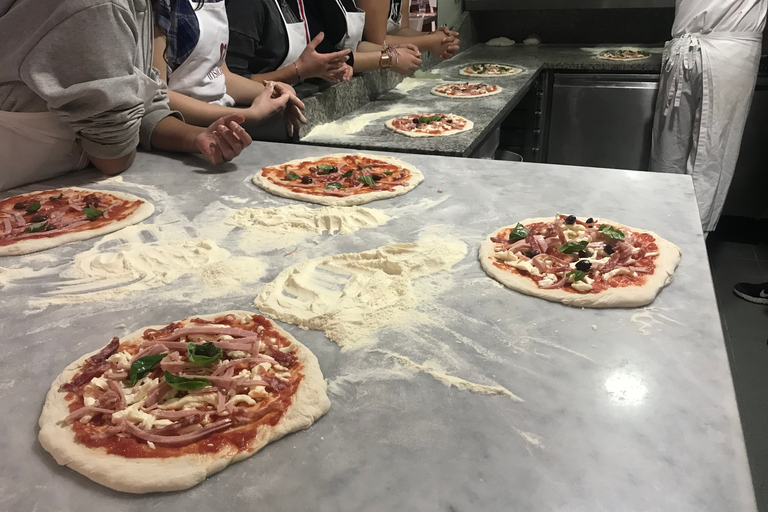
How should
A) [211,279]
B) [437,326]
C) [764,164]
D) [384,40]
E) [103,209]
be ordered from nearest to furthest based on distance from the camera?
[437,326]
[211,279]
[103,209]
[384,40]
[764,164]

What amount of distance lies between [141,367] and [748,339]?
3052 millimetres

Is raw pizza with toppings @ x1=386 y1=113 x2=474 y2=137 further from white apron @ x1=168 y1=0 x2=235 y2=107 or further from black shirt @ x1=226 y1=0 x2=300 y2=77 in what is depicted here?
white apron @ x1=168 y1=0 x2=235 y2=107

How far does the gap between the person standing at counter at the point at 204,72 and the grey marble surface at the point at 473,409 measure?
1020 mm

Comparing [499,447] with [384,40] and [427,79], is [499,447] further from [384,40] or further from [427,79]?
[427,79]

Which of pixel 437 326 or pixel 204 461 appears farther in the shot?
pixel 437 326

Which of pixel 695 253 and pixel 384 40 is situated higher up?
pixel 384 40

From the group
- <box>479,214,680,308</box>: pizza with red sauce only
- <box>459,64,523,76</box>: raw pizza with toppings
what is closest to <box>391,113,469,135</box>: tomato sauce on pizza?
<box>479,214,680,308</box>: pizza with red sauce only

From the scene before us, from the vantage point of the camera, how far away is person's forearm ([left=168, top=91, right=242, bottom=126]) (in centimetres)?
242

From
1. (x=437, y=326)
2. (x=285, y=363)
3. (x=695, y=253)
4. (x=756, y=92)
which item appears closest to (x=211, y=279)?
(x=285, y=363)

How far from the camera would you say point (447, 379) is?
1.08 m

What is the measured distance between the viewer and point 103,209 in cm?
184

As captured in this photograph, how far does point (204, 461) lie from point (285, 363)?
0.27 m

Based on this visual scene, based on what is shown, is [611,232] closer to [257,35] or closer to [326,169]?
[326,169]

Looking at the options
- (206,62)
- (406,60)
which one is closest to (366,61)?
(406,60)
